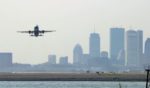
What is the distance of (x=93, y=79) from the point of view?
167 meters

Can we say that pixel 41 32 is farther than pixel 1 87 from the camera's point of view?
No

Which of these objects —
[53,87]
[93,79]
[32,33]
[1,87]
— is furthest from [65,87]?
[93,79]

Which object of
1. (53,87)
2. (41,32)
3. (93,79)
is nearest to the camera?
(41,32)

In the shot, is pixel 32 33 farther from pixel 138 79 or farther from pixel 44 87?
pixel 138 79

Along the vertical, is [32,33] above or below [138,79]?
above

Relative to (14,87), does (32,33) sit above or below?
above

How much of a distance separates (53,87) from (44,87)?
1.28m

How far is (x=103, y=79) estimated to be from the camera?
548 feet

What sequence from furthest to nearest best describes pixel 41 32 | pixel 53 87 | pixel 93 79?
pixel 93 79
pixel 53 87
pixel 41 32

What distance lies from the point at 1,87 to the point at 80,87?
1120 centimetres

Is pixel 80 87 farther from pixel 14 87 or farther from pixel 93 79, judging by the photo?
pixel 93 79

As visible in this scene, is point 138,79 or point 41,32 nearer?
point 41,32

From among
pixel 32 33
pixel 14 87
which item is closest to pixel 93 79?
pixel 14 87

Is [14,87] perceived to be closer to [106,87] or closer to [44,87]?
[44,87]
